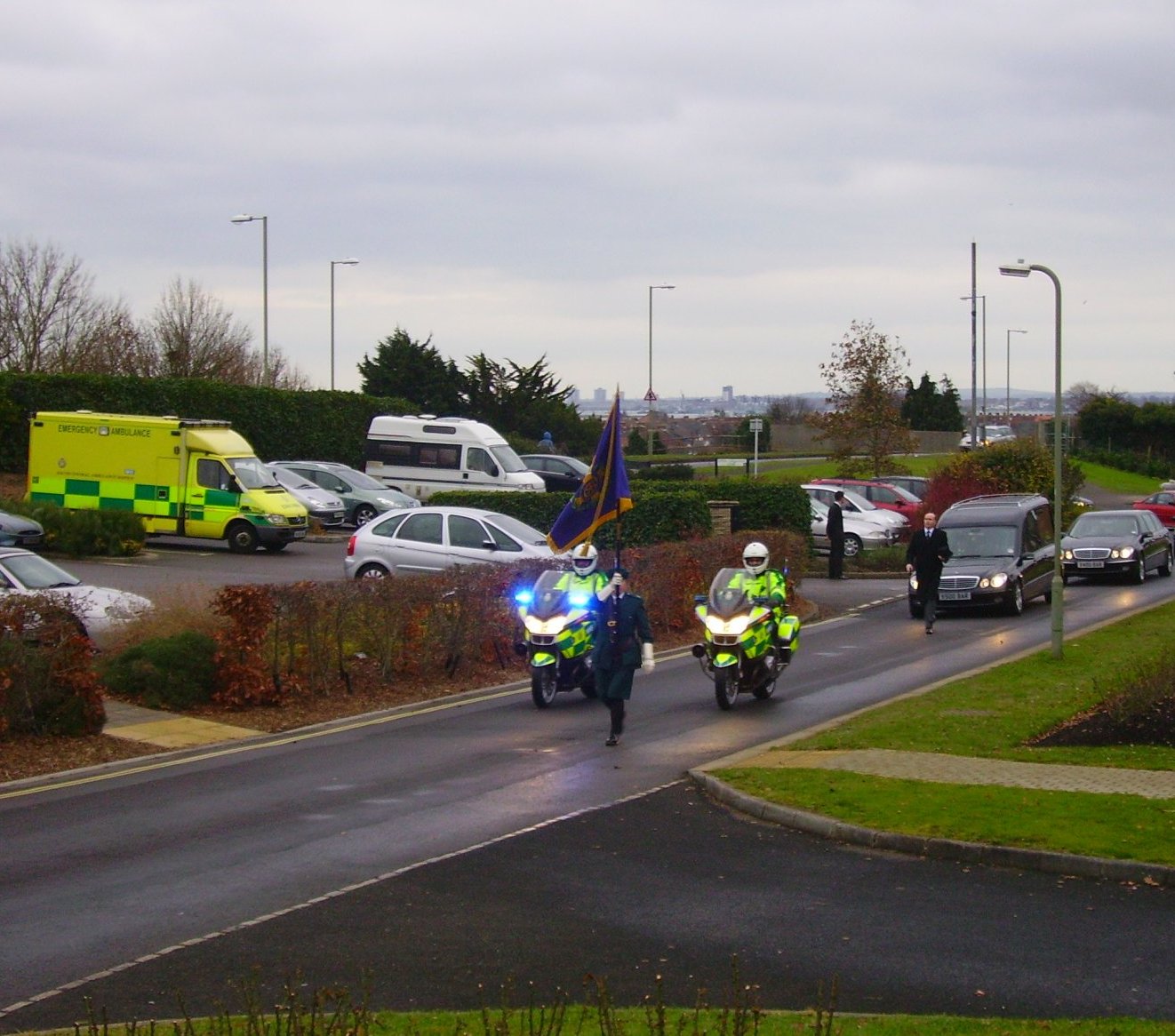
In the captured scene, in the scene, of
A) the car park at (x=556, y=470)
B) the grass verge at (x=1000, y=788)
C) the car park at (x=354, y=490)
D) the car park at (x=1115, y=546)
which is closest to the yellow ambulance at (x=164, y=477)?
the car park at (x=354, y=490)

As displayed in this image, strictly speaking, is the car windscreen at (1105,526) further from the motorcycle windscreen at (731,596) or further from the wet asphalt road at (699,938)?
the wet asphalt road at (699,938)

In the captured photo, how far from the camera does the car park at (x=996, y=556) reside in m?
26.1

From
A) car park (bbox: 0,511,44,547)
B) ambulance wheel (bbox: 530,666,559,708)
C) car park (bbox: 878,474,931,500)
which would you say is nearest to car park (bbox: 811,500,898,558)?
car park (bbox: 878,474,931,500)

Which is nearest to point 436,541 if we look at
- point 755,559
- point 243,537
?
point 755,559

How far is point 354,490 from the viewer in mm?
39844

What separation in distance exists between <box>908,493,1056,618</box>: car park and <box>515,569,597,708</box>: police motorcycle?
9.20 meters

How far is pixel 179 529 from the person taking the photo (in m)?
33.5

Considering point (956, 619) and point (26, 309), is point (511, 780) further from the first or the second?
point (26, 309)

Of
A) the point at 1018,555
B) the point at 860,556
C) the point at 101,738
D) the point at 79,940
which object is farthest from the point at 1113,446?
the point at 79,940

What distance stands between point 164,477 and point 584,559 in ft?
64.2

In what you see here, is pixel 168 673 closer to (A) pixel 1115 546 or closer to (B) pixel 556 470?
(A) pixel 1115 546

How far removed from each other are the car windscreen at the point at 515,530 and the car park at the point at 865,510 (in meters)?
12.9

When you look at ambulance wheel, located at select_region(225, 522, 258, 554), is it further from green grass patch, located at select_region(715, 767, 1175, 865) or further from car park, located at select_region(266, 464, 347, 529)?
green grass patch, located at select_region(715, 767, 1175, 865)

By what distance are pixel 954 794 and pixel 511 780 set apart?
363 centimetres
